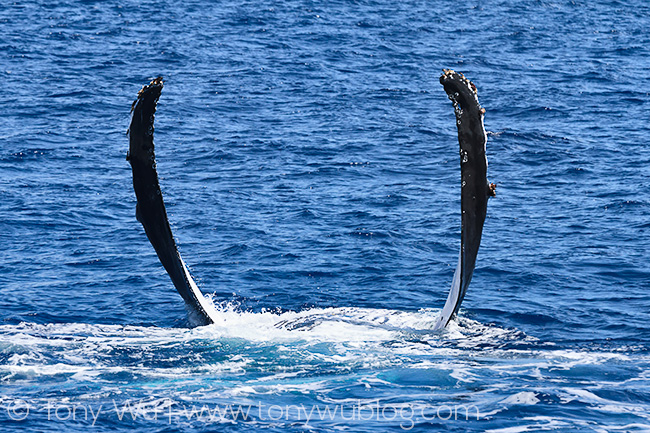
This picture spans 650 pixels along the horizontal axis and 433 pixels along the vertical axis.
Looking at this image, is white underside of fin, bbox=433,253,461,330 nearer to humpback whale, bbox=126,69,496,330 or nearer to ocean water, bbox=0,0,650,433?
humpback whale, bbox=126,69,496,330

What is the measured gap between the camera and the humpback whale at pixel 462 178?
15.8 meters

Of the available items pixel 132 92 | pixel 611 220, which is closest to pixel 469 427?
pixel 611 220

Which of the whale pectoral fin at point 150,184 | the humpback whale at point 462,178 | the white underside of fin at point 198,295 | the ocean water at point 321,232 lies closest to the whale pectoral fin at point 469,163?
the humpback whale at point 462,178

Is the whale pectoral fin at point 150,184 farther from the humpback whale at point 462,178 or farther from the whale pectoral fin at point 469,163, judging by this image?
the whale pectoral fin at point 469,163

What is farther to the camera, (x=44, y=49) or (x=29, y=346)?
(x=44, y=49)

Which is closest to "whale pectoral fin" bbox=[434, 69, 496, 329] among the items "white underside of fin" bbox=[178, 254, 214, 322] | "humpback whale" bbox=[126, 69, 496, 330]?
"humpback whale" bbox=[126, 69, 496, 330]

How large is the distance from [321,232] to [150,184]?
13.5 metres

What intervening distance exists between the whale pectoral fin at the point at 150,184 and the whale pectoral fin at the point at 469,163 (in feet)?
17.8

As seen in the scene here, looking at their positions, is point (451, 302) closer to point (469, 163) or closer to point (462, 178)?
point (462, 178)

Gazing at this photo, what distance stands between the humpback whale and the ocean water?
7.97 ft

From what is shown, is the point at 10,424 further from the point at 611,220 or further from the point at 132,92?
the point at 132,92

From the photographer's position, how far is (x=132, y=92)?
5006 cm

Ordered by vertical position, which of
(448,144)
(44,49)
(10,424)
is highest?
(44,49)

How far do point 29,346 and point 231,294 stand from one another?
6.66 m
